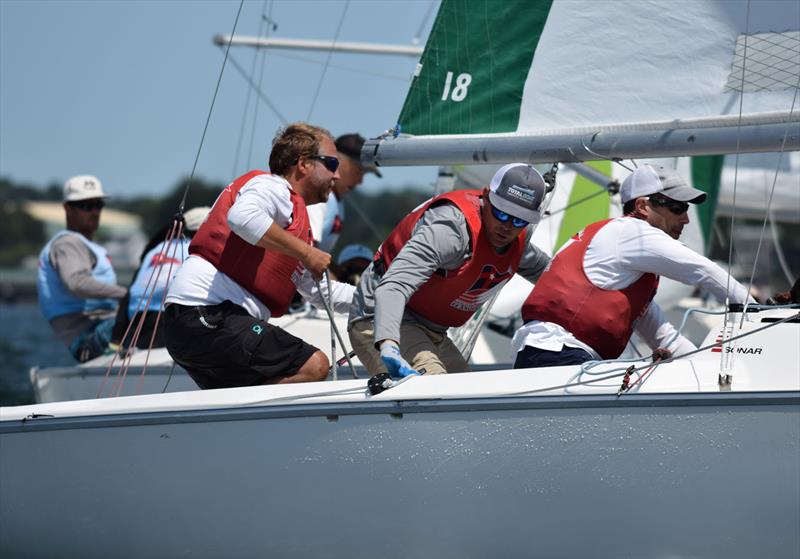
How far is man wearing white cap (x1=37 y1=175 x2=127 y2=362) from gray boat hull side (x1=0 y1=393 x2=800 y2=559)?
9.42 feet

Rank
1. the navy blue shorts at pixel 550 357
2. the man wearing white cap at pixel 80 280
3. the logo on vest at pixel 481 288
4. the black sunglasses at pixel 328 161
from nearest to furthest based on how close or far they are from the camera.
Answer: the navy blue shorts at pixel 550 357
the logo on vest at pixel 481 288
the black sunglasses at pixel 328 161
the man wearing white cap at pixel 80 280

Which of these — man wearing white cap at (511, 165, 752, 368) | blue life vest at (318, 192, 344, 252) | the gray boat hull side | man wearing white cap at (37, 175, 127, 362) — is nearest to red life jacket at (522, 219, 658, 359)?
man wearing white cap at (511, 165, 752, 368)

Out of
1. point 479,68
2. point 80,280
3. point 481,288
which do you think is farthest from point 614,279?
point 80,280

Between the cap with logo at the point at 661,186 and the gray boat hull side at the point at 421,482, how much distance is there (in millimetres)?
769

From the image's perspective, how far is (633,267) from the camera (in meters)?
3.61

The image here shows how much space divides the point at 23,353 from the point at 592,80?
16677 millimetres

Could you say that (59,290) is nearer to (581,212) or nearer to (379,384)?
(581,212)

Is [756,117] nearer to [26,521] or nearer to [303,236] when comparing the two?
[303,236]

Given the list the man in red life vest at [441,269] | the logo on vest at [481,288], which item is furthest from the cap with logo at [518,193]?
the logo on vest at [481,288]

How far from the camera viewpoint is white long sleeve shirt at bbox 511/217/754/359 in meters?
3.53

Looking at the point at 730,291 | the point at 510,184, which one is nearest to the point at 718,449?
the point at 730,291

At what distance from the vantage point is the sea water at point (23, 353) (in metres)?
12.0

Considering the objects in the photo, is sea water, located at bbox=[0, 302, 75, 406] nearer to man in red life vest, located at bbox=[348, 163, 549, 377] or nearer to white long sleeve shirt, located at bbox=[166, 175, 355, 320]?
white long sleeve shirt, located at bbox=[166, 175, 355, 320]

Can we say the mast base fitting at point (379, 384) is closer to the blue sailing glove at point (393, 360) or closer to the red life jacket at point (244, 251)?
the blue sailing glove at point (393, 360)
